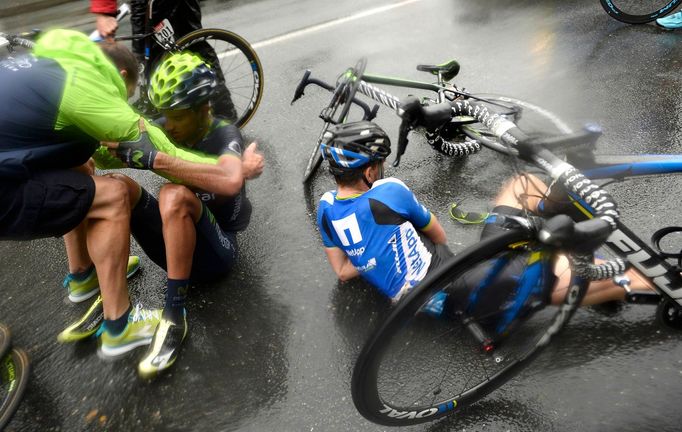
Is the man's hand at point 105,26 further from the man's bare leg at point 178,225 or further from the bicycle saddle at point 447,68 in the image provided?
the bicycle saddle at point 447,68

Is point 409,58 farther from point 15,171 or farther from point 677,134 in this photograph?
point 15,171

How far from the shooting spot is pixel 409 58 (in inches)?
236

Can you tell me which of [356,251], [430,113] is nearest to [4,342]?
[356,251]

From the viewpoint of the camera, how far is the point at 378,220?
2318mm

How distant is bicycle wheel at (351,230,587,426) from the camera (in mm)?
1762

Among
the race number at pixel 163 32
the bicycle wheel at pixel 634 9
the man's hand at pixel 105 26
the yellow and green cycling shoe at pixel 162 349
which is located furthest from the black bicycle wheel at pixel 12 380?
the bicycle wheel at pixel 634 9

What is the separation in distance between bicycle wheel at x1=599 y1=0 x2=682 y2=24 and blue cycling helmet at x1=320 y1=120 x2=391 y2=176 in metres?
4.87

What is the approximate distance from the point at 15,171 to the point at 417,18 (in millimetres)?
6081

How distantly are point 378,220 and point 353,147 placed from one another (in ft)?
1.27

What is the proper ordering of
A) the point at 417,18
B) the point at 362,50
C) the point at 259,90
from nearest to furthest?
1. the point at 259,90
2. the point at 362,50
3. the point at 417,18

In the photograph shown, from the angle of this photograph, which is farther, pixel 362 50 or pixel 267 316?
pixel 362 50

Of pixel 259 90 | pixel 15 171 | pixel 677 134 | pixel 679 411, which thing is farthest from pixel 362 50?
pixel 679 411

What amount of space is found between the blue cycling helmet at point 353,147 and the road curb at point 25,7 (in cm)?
1036

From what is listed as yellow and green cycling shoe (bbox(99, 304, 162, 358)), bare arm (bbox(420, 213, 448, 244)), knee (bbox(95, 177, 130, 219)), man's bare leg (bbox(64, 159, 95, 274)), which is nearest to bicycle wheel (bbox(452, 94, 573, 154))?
bare arm (bbox(420, 213, 448, 244))
